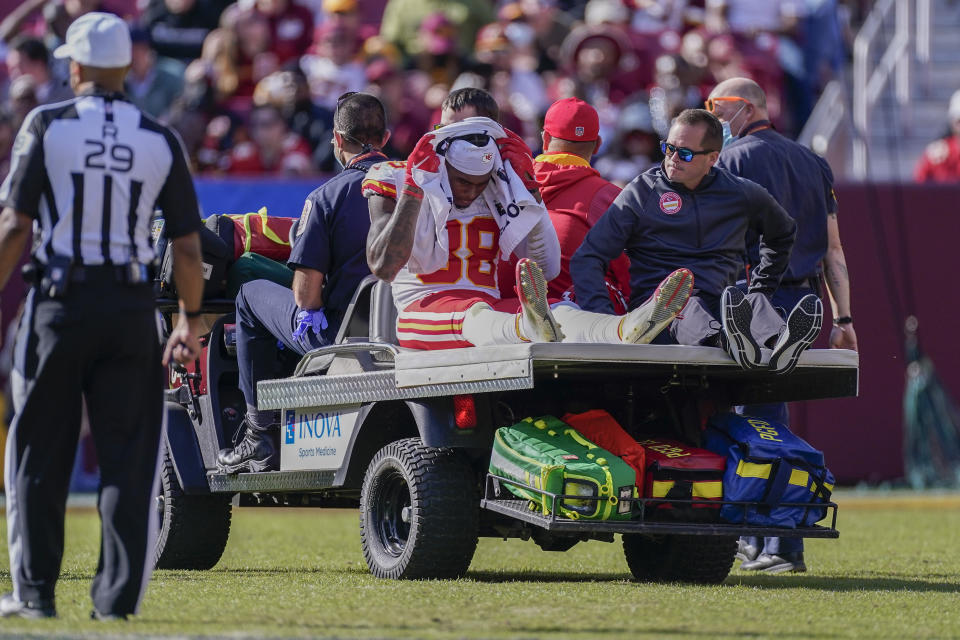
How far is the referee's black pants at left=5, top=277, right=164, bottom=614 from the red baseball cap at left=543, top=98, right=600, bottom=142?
112 inches

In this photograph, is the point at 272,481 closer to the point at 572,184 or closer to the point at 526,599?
the point at 526,599

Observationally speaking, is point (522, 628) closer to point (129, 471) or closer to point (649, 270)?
point (129, 471)

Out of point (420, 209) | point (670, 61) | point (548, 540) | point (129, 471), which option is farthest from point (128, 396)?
point (670, 61)

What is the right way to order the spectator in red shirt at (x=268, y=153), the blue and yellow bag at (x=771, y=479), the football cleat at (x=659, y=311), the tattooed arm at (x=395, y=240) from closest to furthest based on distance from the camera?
1. the football cleat at (x=659, y=311)
2. the blue and yellow bag at (x=771, y=479)
3. the tattooed arm at (x=395, y=240)
4. the spectator in red shirt at (x=268, y=153)

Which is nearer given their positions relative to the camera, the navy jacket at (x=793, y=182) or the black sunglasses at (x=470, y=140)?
the black sunglasses at (x=470, y=140)

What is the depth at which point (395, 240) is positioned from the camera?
7.11 metres

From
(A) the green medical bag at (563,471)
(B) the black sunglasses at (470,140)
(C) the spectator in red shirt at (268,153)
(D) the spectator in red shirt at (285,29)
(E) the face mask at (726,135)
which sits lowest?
(A) the green medical bag at (563,471)

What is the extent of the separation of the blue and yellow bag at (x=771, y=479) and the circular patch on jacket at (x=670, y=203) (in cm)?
95

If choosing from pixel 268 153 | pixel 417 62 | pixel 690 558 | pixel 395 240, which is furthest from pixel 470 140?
pixel 417 62

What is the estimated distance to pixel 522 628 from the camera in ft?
18.6

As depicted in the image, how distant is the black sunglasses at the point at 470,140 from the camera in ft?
23.8

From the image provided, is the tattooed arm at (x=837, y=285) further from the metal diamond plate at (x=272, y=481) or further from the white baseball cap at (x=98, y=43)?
the white baseball cap at (x=98, y=43)

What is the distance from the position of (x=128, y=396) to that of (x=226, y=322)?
288cm

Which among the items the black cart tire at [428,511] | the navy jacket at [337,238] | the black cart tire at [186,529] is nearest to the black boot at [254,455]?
the black cart tire at [186,529]
